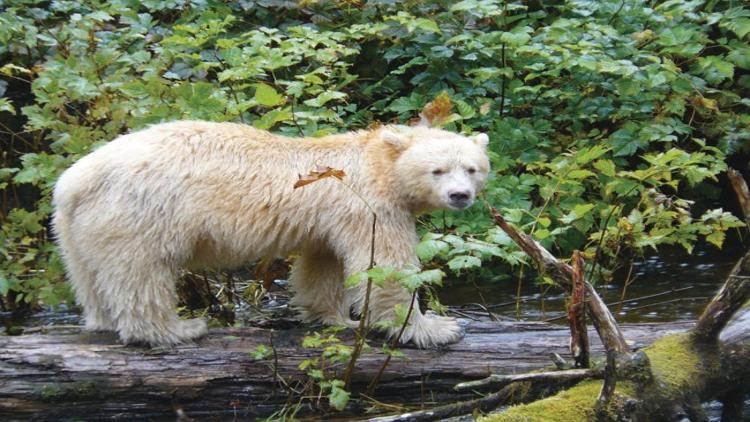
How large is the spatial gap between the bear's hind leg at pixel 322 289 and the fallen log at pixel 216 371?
0.49m

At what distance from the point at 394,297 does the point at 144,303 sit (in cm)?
168

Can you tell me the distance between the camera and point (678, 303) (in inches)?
347

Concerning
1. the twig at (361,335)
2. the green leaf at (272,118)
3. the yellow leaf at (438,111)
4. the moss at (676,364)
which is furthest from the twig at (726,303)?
the green leaf at (272,118)

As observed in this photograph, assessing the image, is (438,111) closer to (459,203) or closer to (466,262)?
(459,203)

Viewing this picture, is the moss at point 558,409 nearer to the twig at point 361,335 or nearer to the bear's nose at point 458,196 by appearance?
the twig at point 361,335

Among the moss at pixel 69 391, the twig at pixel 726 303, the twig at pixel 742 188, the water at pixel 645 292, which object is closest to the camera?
the twig at pixel 726 303

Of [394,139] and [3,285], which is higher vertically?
[394,139]

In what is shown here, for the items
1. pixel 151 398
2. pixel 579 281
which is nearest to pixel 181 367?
pixel 151 398

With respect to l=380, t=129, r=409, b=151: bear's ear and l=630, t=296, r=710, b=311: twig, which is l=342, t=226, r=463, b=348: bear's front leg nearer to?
l=380, t=129, r=409, b=151: bear's ear

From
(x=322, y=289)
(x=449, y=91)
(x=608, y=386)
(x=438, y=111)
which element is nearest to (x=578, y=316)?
(x=608, y=386)

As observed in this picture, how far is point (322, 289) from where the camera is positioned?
6957mm

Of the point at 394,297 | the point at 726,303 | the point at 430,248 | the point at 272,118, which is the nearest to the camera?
the point at 726,303

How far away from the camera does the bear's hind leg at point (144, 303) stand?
6023 mm

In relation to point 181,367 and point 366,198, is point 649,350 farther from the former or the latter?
point 181,367
